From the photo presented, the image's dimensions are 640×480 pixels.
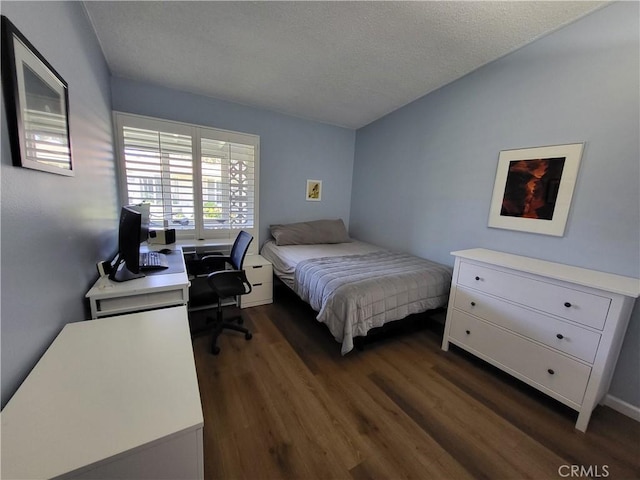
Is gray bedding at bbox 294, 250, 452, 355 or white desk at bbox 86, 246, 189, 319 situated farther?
gray bedding at bbox 294, 250, 452, 355

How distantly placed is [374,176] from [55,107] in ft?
11.0

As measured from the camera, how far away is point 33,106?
0.95m

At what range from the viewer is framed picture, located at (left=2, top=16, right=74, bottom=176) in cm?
82

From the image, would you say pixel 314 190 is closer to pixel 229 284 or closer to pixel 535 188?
pixel 229 284

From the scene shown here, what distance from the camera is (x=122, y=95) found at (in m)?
2.59

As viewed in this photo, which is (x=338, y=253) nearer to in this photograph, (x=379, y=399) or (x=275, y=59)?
(x=379, y=399)

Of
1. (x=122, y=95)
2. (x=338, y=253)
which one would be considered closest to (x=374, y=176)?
(x=338, y=253)

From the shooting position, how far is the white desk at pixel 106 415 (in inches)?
24.5

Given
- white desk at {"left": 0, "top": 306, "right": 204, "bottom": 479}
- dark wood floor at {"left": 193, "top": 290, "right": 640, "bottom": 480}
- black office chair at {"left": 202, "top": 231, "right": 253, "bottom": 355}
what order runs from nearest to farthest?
1. white desk at {"left": 0, "top": 306, "right": 204, "bottom": 479}
2. dark wood floor at {"left": 193, "top": 290, "right": 640, "bottom": 480}
3. black office chair at {"left": 202, "top": 231, "right": 253, "bottom": 355}

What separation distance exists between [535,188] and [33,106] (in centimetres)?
309

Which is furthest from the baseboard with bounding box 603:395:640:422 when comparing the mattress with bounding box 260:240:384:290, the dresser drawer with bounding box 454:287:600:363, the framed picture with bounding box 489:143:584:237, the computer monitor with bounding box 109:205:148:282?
the computer monitor with bounding box 109:205:148:282

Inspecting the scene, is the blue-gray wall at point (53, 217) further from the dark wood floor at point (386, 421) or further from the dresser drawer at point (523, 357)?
the dresser drawer at point (523, 357)

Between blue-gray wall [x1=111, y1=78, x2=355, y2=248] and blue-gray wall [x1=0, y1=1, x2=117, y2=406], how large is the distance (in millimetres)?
783

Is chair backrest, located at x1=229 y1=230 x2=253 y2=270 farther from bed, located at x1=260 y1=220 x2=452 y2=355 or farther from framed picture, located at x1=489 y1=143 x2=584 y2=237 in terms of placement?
framed picture, located at x1=489 y1=143 x2=584 y2=237
